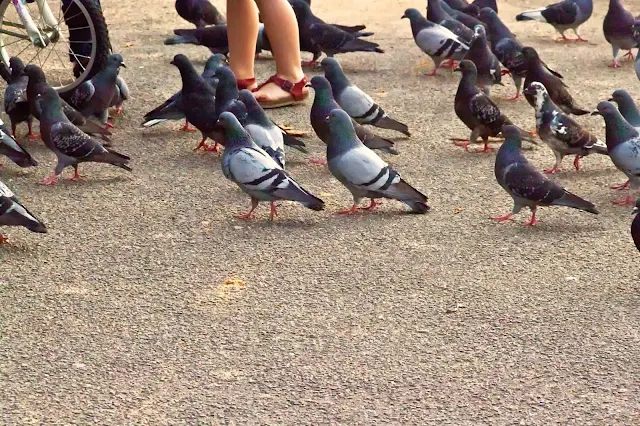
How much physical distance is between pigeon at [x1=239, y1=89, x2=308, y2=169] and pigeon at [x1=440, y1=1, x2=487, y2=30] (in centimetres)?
308

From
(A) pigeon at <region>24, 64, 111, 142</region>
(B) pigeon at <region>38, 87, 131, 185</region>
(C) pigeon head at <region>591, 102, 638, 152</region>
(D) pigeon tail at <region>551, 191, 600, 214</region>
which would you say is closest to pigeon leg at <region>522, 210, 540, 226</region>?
(D) pigeon tail at <region>551, 191, 600, 214</region>

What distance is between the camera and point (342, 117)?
6.14 m

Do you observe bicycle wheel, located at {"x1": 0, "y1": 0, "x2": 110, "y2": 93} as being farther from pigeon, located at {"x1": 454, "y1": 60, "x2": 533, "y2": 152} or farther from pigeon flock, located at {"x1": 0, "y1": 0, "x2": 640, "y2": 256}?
pigeon, located at {"x1": 454, "y1": 60, "x2": 533, "y2": 152}

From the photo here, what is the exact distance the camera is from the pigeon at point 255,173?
18.8 ft

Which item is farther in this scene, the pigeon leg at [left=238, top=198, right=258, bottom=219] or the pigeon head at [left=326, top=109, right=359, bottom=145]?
the pigeon head at [left=326, top=109, right=359, bottom=145]

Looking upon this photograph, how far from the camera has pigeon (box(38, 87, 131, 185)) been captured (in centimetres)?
632

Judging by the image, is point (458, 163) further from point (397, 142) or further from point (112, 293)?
point (112, 293)

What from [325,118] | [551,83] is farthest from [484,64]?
[325,118]

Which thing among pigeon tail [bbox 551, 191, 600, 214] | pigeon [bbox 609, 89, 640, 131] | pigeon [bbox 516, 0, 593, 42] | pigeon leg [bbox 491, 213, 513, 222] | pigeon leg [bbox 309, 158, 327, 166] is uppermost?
pigeon [bbox 609, 89, 640, 131]

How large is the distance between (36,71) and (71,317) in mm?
2816

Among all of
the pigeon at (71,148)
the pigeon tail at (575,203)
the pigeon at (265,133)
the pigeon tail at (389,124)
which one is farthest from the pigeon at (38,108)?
the pigeon tail at (575,203)

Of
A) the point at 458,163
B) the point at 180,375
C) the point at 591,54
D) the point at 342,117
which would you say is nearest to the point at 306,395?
the point at 180,375

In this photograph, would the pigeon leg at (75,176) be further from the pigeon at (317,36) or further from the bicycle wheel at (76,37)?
the pigeon at (317,36)

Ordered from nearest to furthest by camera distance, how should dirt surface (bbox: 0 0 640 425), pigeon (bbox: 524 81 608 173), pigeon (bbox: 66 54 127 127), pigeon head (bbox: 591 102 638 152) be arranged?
1. dirt surface (bbox: 0 0 640 425)
2. pigeon head (bbox: 591 102 638 152)
3. pigeon (bbox: 524 81 608 173)
4. pigeon (bbox: 66 54 127 127)
